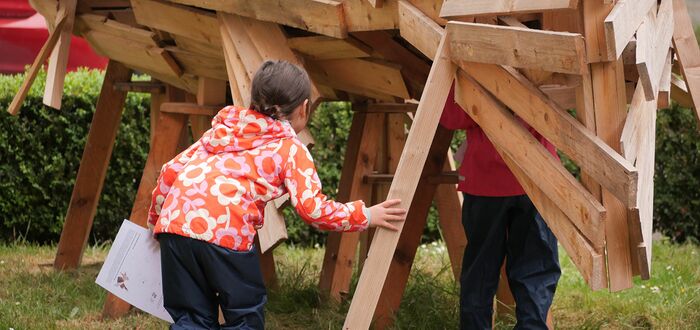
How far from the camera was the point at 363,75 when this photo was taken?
4.25 m

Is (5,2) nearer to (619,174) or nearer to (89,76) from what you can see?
(89,76)

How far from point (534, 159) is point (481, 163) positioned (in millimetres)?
789

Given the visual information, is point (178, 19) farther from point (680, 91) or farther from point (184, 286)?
point (680, 91)

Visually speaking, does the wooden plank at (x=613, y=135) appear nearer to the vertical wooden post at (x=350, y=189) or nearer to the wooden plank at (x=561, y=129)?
the wooden plank at (x=561, y=129)

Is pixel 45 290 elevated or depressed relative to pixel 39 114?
depressed

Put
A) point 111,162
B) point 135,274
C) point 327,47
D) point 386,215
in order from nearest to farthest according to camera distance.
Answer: point 386,215 → point 135,274 → point 327,47 → point 111,162

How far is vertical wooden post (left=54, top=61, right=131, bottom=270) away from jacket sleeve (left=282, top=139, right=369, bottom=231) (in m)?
2.69

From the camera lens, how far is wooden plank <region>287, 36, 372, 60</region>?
402 cm

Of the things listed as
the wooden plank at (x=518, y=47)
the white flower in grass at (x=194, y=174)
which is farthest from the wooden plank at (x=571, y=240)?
the white flower in grass at (x=194, y=174)

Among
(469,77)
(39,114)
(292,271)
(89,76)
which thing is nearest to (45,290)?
(292,271)

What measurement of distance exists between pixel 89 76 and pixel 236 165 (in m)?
4.43

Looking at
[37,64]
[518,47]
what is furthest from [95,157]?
[518,47]

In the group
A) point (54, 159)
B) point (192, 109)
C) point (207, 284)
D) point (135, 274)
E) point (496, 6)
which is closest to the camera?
point (496, 6)

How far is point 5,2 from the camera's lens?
917 cm
